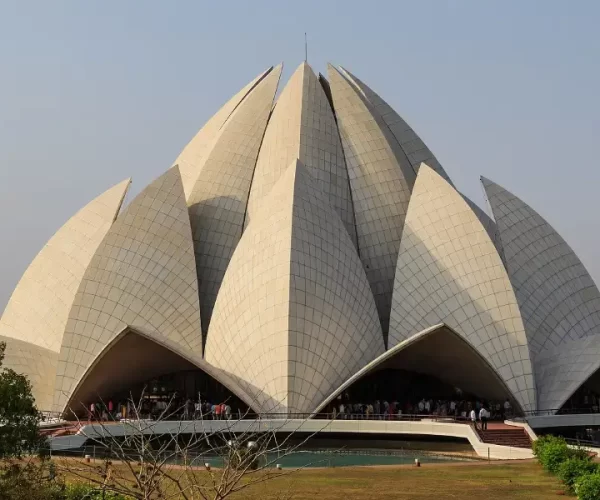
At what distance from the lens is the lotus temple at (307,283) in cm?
3397

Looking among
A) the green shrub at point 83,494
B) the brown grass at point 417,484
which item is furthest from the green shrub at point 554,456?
the green shrub at point 83,494

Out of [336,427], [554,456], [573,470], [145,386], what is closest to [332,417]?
[336,427]

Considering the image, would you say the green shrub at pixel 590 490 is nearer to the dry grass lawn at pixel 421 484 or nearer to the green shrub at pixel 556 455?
the dry grass lawn at pixel 421 484

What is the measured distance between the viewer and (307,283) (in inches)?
1341

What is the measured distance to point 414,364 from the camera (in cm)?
3803

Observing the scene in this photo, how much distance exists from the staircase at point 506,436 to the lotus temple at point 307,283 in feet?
13.7

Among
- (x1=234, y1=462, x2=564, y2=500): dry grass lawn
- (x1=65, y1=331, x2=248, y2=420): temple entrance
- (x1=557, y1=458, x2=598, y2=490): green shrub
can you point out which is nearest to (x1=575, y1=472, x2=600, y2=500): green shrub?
(x1=234, y1=462, x2=564, y2=500): dry grass lawn

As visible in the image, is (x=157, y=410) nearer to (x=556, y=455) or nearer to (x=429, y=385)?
(x=429, y=385)

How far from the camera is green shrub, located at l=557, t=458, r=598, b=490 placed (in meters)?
17.2

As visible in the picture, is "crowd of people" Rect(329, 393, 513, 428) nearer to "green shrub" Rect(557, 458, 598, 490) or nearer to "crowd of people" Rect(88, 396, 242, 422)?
"crowd of people" Rect(88, 396, 242, 422)

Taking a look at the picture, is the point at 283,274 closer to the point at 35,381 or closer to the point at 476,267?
the point at 476,267

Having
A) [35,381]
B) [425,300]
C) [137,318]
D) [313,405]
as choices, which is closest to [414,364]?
[425,300]

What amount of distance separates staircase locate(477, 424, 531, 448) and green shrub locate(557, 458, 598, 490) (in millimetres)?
9726

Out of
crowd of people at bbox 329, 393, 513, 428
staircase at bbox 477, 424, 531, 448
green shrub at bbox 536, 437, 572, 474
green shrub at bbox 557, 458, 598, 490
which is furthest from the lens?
crowd of people at bbox 329, 393, 513, 428
